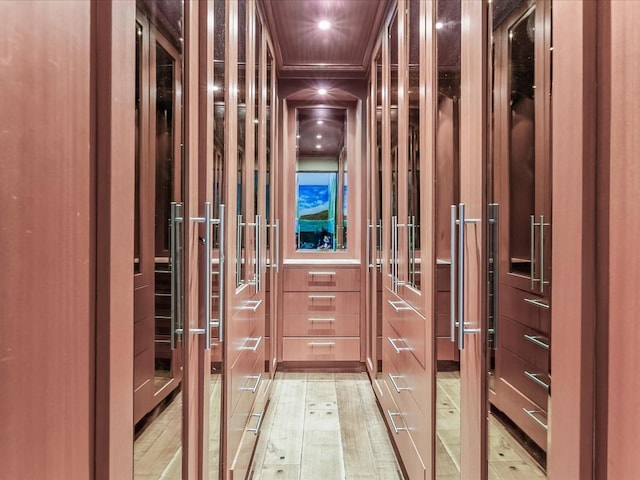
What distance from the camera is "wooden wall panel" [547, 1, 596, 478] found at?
0.79m

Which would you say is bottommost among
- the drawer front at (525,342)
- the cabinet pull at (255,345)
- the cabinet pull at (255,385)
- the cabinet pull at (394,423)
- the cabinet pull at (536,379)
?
the cabinet pull at (394,423)

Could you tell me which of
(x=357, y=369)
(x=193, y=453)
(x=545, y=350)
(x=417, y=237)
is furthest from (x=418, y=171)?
(x=357, y=369)

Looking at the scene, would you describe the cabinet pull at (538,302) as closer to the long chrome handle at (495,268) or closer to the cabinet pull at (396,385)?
the long chrome handle at (495,268)

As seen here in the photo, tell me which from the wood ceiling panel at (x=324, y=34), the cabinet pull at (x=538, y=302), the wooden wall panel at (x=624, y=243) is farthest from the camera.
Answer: the wood ceiling panel at (x=324, y=34)

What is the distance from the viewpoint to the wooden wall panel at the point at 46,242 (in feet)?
1.65

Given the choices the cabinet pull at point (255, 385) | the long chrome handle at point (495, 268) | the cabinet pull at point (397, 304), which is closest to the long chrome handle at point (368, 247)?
the cabinet pull at point (397, 304)

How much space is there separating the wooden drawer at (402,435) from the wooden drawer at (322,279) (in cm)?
108

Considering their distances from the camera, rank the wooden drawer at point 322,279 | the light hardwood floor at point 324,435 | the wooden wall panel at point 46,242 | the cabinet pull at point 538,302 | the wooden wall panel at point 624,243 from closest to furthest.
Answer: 1. the wooden wall panel at point 46,242
2. the wooden wall panel at point 624,243
3. the cabinet pull at point 538,302
4. the light hardwood floor at point 324,435
5. the wooden drawer at point 322,279

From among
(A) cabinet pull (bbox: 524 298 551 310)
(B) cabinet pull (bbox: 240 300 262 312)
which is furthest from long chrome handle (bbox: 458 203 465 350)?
(B) cabinet pull (bbox: 240 300 262 312)

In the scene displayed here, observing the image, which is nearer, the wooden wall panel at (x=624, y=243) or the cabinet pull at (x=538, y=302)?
the wooden wall panel at (x=624, y=243)

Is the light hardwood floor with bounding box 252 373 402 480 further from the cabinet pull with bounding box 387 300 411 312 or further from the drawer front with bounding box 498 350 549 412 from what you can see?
the drawer front with bounding box 498 350 549 412

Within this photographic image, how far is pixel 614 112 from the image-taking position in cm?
A: 76

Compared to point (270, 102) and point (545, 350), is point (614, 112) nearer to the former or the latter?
point (545, 350)

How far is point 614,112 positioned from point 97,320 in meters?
0.91
